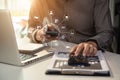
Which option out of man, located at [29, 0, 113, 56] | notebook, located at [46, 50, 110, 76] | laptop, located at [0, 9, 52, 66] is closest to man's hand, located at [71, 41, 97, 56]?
notebook, located at [46, 50, 110, 76]

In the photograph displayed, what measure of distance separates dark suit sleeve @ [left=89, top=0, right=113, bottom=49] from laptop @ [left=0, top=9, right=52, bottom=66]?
518mm

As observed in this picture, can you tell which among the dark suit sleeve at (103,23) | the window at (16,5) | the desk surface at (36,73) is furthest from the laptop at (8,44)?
the window at (16,5)

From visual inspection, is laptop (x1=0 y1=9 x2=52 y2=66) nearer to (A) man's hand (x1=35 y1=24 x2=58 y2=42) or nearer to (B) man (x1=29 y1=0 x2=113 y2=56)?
(A) man's hand (x1=35 y1=24 x2=58 y2=42)

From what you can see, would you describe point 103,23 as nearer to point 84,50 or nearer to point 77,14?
point 77,14

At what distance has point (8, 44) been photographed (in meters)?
1.02

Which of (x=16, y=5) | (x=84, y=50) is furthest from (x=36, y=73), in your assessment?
(x=16, y=5)

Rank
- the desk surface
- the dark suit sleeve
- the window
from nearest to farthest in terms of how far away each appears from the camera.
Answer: the desk surface → the dark suit sleeve → the window

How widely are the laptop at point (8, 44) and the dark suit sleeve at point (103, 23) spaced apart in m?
0.52

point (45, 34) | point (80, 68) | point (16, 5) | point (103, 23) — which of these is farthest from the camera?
point (16, 5)

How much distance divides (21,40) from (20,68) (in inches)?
20.4

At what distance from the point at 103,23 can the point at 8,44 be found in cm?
81

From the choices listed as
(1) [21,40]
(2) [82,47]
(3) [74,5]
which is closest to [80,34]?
(3) [74,5]

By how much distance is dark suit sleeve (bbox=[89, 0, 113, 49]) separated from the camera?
1.46m

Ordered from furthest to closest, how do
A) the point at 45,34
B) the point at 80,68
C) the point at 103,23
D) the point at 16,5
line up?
1. the point at 16,5
2. the point at 103,23
3. the point at 45,34
4. the point at 80,68
